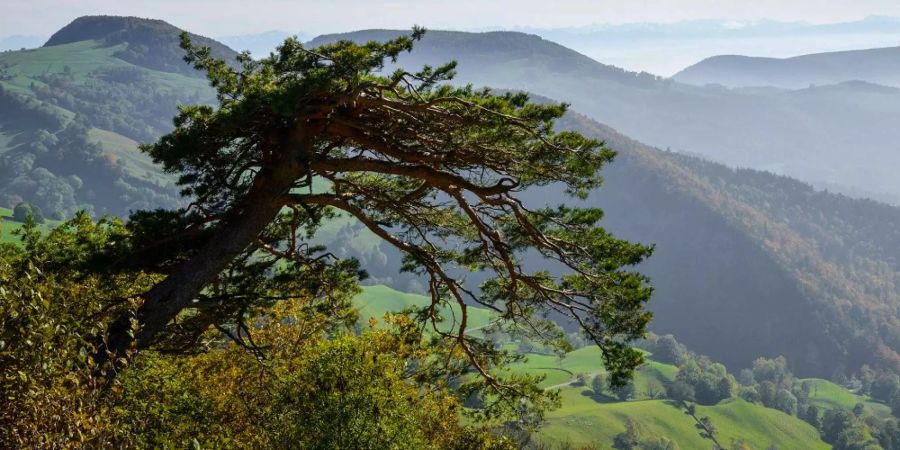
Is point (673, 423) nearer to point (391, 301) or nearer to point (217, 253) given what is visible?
point (391, 301)

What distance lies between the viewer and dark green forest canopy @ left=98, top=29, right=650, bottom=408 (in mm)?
10172

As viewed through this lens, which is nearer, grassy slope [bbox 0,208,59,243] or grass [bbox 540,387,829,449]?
grassy slope [bbox 0,208,59,243]

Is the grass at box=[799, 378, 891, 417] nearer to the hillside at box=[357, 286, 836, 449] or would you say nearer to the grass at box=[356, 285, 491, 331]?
the hillside at box=[357, 286, 836, 449]

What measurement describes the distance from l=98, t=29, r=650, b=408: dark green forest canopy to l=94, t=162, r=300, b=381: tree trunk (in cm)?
2

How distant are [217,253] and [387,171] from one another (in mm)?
2968

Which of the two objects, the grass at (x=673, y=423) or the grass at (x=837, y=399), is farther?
the grass at (x=837, y=399)

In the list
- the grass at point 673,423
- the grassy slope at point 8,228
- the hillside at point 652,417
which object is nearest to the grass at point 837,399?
the hillside at point 652,417

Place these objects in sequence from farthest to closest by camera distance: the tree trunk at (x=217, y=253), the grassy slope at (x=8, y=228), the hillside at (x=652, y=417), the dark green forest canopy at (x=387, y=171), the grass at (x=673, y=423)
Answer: the hillside at (x=652, y=417)
the grass at (x=673, y=423)
the grassy slope at (x=8, y=228)
the tree trunk at (x=217, y=253)
the dark green forest canopy at (x=387, y=171)

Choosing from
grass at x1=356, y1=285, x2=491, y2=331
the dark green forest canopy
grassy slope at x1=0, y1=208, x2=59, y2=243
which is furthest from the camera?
grass at x1=356, y1=285, x2=491, y2=331

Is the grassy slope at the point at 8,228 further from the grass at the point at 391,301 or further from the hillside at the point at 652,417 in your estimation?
the grass at the point at 391,301

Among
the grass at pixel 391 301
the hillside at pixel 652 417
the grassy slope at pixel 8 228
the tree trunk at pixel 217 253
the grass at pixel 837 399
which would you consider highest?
the tree trunk at pixel 217 253

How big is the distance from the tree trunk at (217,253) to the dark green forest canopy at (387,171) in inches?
0.8

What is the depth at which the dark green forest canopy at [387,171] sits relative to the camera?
10.2 metres

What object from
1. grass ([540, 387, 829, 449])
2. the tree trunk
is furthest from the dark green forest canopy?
grass ([540, 387, 829, 449])
